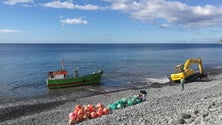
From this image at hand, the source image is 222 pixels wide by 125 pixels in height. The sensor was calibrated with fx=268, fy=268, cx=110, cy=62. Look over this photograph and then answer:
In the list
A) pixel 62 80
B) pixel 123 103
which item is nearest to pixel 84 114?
pixel 123 103

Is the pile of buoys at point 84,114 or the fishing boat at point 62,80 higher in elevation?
the pile of buoys at point 84,114

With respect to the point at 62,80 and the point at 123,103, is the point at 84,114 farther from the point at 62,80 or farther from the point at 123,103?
the point at 62,80

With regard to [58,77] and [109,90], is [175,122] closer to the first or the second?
[109,90]

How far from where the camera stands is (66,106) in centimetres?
2469

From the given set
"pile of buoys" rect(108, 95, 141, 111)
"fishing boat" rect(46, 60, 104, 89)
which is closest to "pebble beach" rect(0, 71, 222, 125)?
"pile of buoys" rect(108, 95, 141, 111)

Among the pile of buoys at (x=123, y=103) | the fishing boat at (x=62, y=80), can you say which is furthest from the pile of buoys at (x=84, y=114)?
the fishing boat at (x=62, y=80)

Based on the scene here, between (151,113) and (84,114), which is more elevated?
(151,113)

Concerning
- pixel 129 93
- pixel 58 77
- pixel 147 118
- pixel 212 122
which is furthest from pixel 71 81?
pixel 212 122

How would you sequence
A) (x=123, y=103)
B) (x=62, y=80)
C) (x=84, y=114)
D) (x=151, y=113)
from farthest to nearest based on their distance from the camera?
(x=62, y=80) < (x=123, y=103) < (x=84, y=114) < (x=151, y=113)

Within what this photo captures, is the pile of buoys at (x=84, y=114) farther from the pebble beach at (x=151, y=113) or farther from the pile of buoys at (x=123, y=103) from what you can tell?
the pile of buoys at (x=123, y=103)

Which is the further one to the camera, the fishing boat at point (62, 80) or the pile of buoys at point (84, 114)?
the fishing boat at point (62, 80)

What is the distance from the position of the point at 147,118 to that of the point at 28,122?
988 cm

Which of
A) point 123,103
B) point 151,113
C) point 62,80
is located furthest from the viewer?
point 62,80

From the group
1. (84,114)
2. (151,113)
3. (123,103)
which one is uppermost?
(151,113)
